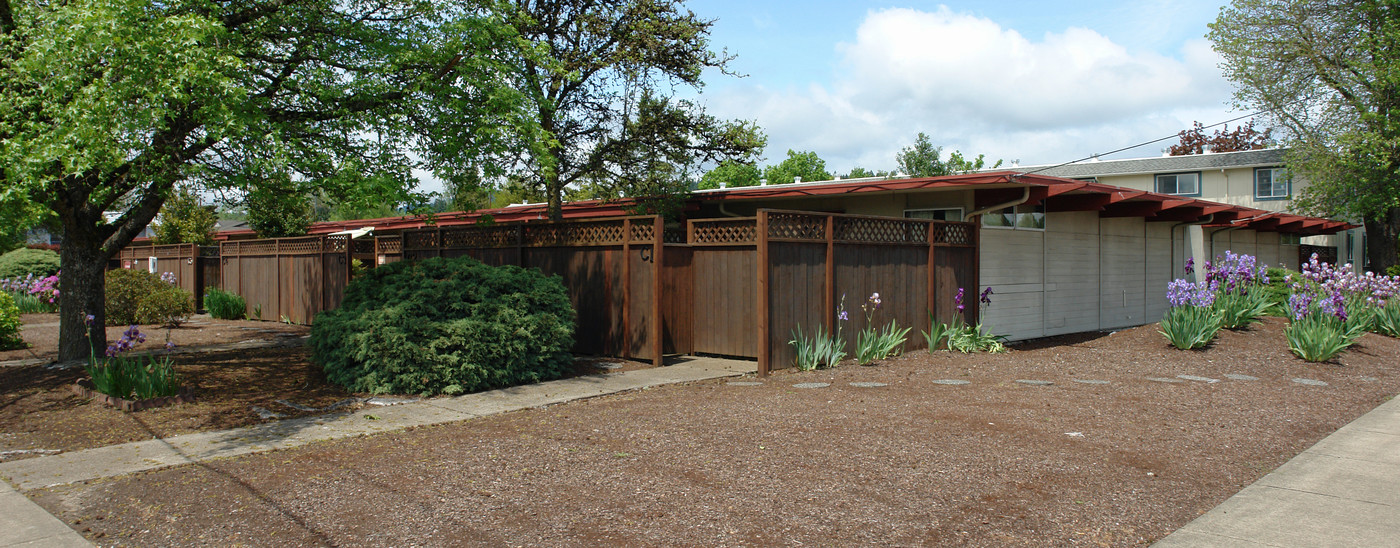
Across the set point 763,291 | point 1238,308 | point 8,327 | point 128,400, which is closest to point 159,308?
point 8,327

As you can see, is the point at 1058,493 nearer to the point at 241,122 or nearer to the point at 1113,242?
the point at 241,122

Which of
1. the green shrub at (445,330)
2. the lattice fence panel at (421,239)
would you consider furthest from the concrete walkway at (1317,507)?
the lattice fence panel at (421,239)

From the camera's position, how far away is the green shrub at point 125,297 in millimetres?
16188

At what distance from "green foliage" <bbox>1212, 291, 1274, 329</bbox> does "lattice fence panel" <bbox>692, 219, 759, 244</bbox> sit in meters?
7.06

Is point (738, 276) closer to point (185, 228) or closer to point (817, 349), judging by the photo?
point (817, 349)

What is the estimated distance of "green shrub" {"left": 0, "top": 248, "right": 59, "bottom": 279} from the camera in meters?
22.5

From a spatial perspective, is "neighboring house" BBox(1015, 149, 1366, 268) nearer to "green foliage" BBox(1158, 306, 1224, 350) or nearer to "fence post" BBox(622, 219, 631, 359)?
"green foliage" BBox(1158, 306, 1224, 350)

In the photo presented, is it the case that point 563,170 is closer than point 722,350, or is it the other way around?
→ point 722,350

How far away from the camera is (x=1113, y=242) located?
15.8 metres

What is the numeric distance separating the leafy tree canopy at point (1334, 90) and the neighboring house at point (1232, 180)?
7.61ft

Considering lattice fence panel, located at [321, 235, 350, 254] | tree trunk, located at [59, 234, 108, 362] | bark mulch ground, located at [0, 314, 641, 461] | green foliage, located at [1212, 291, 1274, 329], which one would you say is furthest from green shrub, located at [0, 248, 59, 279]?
green foliage, located at [1212, 291, 1274, 329]

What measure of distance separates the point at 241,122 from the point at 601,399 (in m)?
3.85

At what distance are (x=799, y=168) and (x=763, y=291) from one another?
5544 centimetres

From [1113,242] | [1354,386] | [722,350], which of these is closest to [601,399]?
[722,350]
